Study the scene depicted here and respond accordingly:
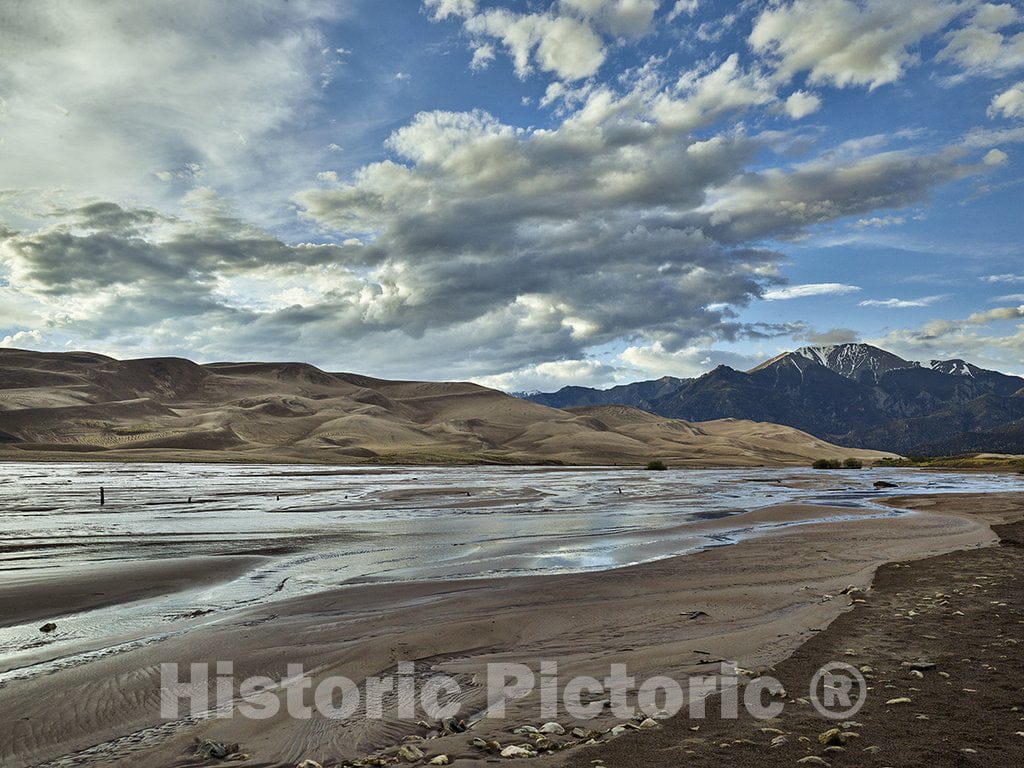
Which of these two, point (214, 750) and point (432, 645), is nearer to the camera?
point (214, 750)

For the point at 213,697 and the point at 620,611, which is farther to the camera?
the point at 620,611

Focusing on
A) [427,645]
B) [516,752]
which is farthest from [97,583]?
[516,752]

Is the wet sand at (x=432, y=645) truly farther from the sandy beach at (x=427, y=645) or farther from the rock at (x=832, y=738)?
the rock at (x=832, y=738)

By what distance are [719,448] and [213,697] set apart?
196 meters

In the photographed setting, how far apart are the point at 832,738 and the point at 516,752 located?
298cm

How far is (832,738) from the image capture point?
19.9ft

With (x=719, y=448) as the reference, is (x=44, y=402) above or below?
above

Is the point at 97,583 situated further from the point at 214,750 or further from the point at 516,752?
the point at 516,752

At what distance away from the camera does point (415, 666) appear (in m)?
9.21

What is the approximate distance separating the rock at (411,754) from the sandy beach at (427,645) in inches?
4.1

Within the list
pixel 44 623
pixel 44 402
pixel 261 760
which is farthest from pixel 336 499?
pixel 44 402

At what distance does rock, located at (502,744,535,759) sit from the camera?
605 cm

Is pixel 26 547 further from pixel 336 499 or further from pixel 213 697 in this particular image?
pixel 336 499

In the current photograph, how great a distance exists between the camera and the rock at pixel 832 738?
19.7 feet
